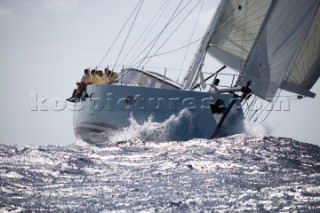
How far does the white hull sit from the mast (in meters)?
1.29

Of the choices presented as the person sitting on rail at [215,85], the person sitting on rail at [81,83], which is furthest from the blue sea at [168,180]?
the person sitting on rail at [81,83]

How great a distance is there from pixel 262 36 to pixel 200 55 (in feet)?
6.31

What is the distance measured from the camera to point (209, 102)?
1162 cm

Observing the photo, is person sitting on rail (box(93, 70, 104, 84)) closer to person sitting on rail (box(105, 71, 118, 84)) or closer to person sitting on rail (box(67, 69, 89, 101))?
person sitting on rail (box(105, 71, 118, 84))

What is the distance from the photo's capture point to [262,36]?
1216 centimetres

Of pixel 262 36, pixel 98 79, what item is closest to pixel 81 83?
pixel 98 79

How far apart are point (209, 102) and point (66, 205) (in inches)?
286

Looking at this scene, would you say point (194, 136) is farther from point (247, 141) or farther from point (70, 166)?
point (70, 166)

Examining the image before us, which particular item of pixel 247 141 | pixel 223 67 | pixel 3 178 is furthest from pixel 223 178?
pixel 223 67

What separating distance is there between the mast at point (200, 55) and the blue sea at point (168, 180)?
2970 millimetres

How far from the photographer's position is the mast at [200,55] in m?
12.9

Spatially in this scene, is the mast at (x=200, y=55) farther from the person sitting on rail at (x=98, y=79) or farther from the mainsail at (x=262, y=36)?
the person sitting on rail at (x=98, y=79)

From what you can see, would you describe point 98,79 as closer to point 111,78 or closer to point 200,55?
point 111,78

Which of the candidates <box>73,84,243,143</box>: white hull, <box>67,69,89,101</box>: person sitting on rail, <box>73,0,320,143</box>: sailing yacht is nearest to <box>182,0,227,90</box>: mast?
<box>73,0,320,143</box>: sailing yacht
